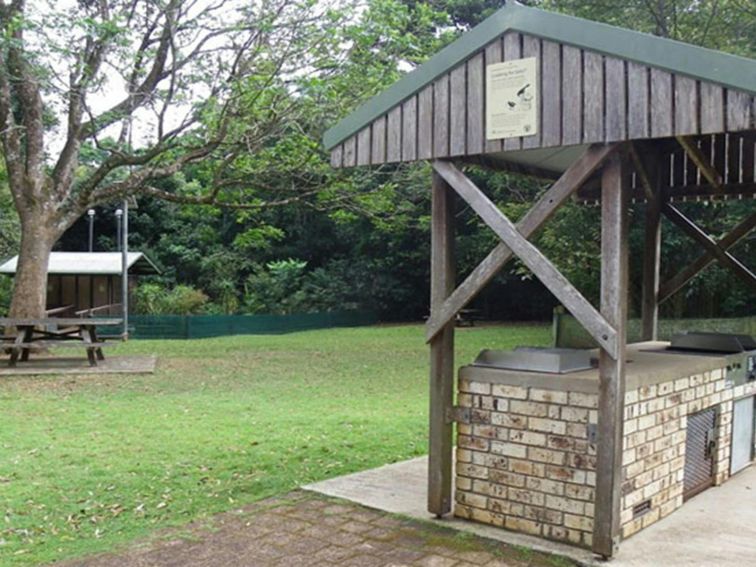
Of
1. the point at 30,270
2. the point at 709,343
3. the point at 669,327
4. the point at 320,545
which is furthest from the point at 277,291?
the point at 320,545

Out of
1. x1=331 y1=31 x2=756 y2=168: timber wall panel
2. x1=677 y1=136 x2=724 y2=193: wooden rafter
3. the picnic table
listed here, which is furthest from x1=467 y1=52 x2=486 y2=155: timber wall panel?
the picnic table

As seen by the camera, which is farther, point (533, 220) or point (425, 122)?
point (425, 122)

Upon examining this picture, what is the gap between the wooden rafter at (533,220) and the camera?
392cm

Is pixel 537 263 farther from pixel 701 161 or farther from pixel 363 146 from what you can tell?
pixel 701 161

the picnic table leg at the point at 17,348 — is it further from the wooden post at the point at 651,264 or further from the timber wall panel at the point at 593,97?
the timber wall panel at the point at 593,97

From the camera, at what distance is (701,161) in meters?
5.02

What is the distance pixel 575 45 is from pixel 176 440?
16.8ft

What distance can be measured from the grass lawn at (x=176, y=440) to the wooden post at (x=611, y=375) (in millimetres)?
2329

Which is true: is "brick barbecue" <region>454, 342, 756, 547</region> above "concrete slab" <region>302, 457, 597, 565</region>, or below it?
above

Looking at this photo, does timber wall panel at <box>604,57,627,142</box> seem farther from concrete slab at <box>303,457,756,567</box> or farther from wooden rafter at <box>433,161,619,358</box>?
concrete slab at <box>303,457,756,567</box>

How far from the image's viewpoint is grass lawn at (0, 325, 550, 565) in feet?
15.7

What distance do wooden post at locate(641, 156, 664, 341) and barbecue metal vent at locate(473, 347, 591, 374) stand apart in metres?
2.53

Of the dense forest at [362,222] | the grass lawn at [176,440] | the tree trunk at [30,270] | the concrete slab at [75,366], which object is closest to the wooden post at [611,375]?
the grass lawn at [176,440]

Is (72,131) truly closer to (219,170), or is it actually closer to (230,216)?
(219,170)
